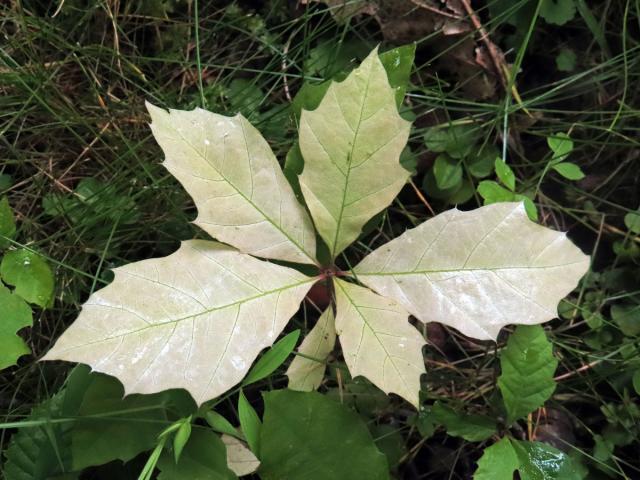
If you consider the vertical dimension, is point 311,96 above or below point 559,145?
above

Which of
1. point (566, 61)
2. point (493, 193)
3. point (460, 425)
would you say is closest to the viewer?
point (460, 425)

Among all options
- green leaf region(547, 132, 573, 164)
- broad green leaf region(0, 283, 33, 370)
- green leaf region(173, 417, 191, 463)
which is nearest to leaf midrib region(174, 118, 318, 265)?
green leaf region(173, 417, 191, 463)

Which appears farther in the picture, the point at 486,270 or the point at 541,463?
the point at 541,463

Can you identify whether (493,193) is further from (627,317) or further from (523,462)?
(523,462)

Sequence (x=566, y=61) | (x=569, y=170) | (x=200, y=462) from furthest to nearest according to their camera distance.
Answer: (x=566, y=61), (x=569, y=170), (x=200, y=462)

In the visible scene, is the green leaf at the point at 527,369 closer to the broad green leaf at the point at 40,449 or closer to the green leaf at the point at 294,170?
the green leaf at the point at 294,170

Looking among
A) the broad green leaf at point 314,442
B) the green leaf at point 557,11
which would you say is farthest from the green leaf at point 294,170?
the green leaf at point 557,11

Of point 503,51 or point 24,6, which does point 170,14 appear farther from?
point 503,51

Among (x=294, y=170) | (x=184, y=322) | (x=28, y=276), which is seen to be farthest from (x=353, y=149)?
(x=28, y=276)
